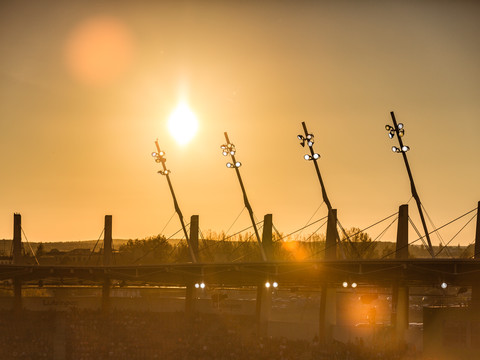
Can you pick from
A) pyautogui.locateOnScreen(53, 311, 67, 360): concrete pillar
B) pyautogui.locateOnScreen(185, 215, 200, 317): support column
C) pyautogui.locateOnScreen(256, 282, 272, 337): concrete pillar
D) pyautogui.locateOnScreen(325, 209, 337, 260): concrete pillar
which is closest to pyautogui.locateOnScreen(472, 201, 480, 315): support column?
pyautogui.locateOnScreen(325, 209, 337, 260): concrete pillar

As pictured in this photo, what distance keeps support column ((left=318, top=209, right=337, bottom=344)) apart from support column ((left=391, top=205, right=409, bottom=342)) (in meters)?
3.77

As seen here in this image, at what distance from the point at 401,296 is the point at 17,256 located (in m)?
22.9

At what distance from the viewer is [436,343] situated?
37781mm

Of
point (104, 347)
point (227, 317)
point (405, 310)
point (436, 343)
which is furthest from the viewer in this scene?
point (227, 317)

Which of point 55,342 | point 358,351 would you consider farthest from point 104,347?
point 358,351

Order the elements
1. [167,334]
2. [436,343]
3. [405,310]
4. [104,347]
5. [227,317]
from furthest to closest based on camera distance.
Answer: [227,317]
[167,334]
[104,347]
[405,310]
[436,343]

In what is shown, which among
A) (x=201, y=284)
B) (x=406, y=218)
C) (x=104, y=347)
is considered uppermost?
(x=406, y=218)

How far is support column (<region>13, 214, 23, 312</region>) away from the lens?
165 feet

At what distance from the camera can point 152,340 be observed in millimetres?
45344

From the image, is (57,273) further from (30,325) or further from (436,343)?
(436,343)

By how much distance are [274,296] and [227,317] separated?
47.8 metres

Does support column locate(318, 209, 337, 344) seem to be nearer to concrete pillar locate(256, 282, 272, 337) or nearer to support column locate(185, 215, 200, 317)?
concrete pillar locate(256, 282, 272, 337)

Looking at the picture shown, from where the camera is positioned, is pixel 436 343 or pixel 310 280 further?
pixel 310 280

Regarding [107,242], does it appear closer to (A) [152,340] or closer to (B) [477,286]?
(A) [152,340]
